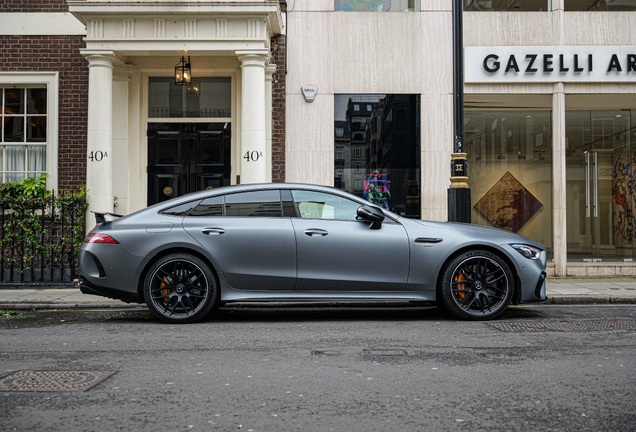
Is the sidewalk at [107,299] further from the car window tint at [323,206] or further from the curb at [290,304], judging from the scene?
the car window tint at [323,206]

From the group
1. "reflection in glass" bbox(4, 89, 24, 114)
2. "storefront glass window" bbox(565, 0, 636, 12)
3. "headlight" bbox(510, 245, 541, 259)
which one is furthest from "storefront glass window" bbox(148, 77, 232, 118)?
"headlight" bbox(510, 245, 541, 259)

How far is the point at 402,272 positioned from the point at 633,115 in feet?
29.8

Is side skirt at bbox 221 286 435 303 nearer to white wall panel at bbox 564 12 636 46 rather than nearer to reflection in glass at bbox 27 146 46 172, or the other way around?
reflection in glass at bbox 27 146 46 172

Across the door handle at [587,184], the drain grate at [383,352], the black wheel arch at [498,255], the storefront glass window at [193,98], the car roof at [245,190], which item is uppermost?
the storefront glass window at [193,98]

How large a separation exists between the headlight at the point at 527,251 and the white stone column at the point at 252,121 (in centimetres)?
543

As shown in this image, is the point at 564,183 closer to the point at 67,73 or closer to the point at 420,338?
the point at 420,338

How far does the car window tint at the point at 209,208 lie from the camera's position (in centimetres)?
677

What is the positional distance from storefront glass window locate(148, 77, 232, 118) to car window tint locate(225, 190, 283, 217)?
6.28 m

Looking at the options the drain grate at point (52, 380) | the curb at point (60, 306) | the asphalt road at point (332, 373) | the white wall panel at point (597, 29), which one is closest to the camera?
the asphalt road at point (332, 373)

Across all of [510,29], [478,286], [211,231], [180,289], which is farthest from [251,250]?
[510,29]

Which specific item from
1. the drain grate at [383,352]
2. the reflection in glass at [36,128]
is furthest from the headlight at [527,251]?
the reflection in glass at [36,128]

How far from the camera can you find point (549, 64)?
40.4 feet

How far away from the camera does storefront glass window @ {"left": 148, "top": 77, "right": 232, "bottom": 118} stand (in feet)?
41.9

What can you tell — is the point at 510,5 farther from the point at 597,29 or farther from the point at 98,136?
the point at 98,136
